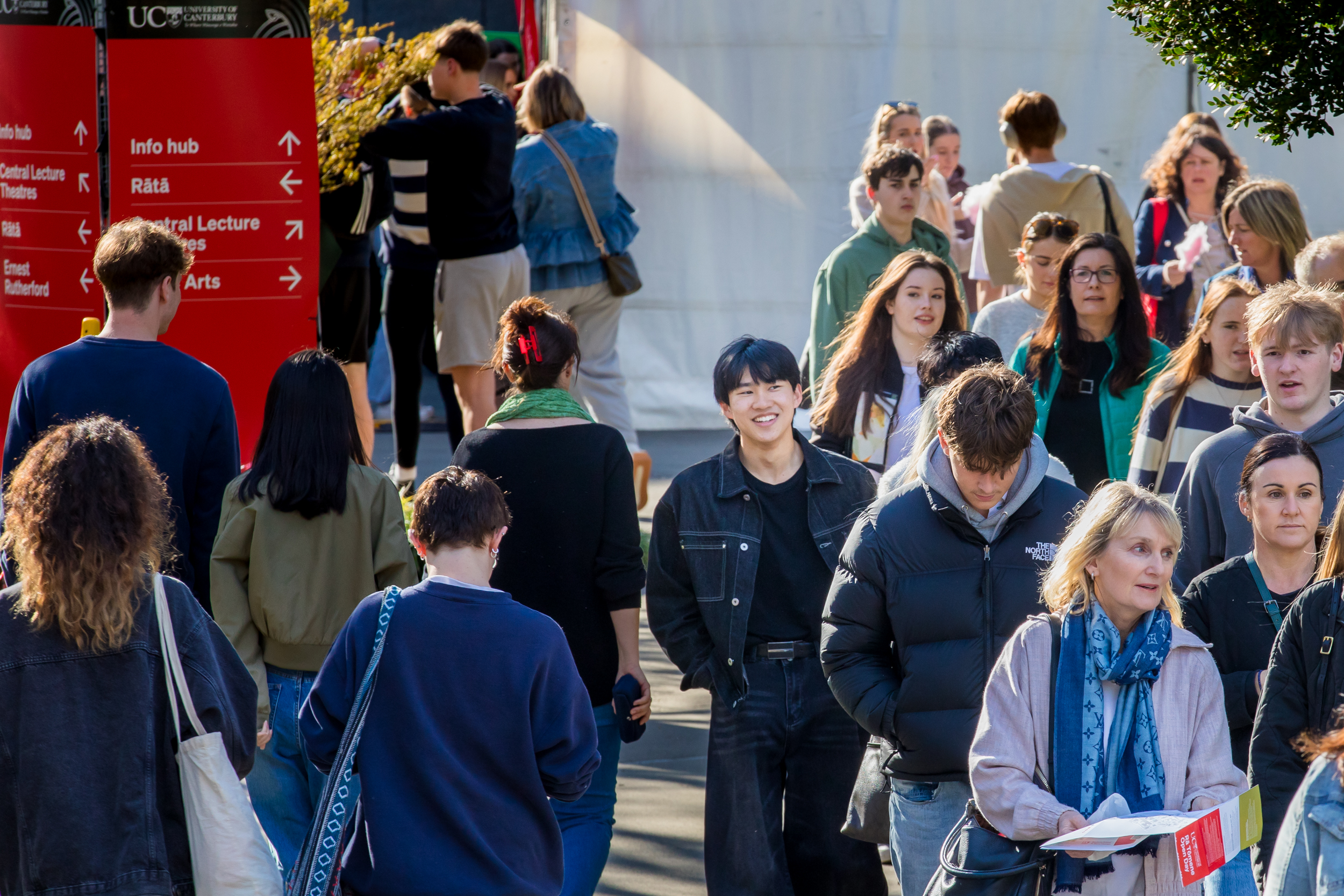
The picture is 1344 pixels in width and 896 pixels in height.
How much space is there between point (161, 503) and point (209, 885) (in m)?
0.91

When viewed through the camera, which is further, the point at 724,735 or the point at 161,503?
the point at 724,735

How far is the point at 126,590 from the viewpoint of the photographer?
3.08 meters

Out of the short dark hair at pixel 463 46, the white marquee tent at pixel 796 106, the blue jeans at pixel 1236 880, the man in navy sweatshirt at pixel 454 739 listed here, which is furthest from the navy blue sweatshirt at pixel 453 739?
the white marquee tent at pixel 796 106

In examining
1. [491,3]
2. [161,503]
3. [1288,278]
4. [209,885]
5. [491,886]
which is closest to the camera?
[209,885]

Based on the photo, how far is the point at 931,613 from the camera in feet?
12.1

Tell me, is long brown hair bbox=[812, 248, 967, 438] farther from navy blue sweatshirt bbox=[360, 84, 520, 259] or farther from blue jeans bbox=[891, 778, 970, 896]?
navy blue sweatshirt bbox=[360, 84, 520, 259]

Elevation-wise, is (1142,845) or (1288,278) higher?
(1288,278)

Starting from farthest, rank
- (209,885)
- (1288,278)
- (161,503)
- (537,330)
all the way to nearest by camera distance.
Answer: (1288,278), (537,330), (161,503), (209,885)

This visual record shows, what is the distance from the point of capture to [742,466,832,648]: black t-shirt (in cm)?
431

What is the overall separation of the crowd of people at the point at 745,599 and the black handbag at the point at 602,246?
196 centimetres

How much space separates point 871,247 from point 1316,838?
4468 millimetres

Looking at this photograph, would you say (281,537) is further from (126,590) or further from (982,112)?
(982,112)

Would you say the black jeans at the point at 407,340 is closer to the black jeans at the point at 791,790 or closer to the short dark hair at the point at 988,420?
the black jeans at the point at 791,790

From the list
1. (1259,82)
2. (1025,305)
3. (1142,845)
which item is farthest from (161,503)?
(1025,305)
